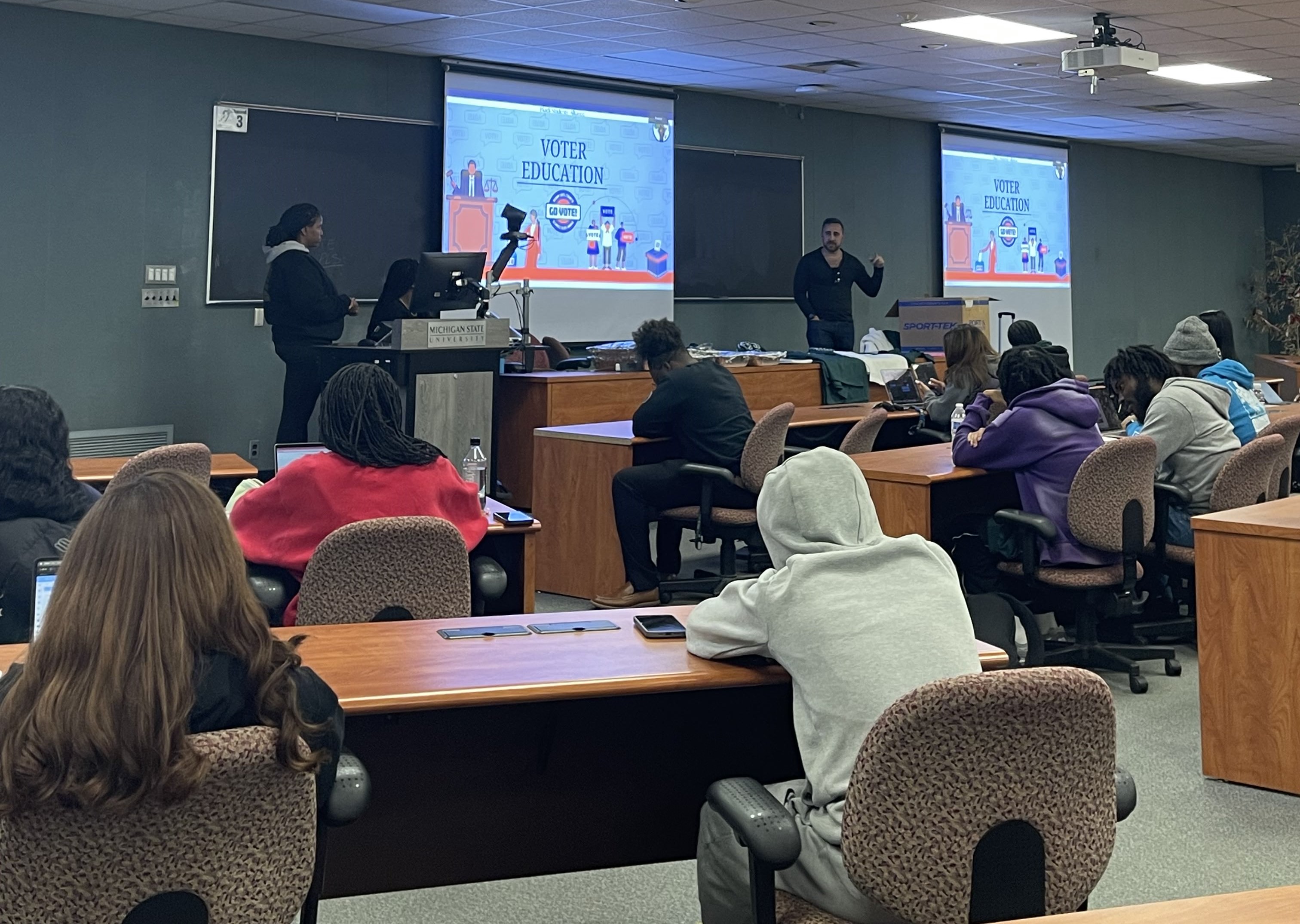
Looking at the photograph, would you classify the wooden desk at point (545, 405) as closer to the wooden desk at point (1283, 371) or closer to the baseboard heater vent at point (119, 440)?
the baseboard heater vent at point (119, 440)

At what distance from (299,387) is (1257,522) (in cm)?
529

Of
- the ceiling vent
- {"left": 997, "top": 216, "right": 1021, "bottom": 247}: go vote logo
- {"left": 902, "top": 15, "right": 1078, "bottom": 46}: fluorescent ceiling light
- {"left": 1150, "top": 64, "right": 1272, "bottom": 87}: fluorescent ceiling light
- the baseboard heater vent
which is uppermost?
{"left": 1150, "top": 64, "right": 1272, "bottom": 87}: fluorescent ceiling light

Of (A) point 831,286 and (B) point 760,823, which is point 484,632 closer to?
(B) point 760,823

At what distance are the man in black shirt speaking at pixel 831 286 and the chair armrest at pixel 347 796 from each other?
28.2ft

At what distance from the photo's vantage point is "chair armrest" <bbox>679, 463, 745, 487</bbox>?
576 centimetres

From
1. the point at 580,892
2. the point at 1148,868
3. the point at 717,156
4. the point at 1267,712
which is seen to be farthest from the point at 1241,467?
the point at 717,156

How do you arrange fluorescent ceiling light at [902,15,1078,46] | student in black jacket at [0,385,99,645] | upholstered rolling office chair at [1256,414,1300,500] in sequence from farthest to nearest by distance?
fluorescent ceiling light at [902,15,1078,46] < upholstered rolling office chair at [1256,414,1300,500] < student in black jacket at [0,385,99,645]

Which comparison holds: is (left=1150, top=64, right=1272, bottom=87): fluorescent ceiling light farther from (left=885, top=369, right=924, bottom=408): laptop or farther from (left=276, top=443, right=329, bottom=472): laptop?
(left=276, top=443, right=329, bottom=472): laptop

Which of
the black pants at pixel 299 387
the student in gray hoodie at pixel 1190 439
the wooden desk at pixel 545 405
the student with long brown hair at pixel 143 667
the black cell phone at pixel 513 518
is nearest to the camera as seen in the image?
the student with long brown hair at pixel 143 667

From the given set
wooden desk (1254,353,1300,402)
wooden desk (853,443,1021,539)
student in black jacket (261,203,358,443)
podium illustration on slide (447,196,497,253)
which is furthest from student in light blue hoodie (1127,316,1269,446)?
wooden desk (1254,353,1300,402)

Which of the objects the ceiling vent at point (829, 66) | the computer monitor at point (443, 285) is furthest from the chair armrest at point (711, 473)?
the ceiling vent at point (829, 66)

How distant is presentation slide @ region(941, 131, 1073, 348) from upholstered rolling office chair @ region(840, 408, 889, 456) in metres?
5.69

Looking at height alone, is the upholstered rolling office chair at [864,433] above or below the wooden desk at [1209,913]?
above

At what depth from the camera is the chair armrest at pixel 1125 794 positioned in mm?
2182
